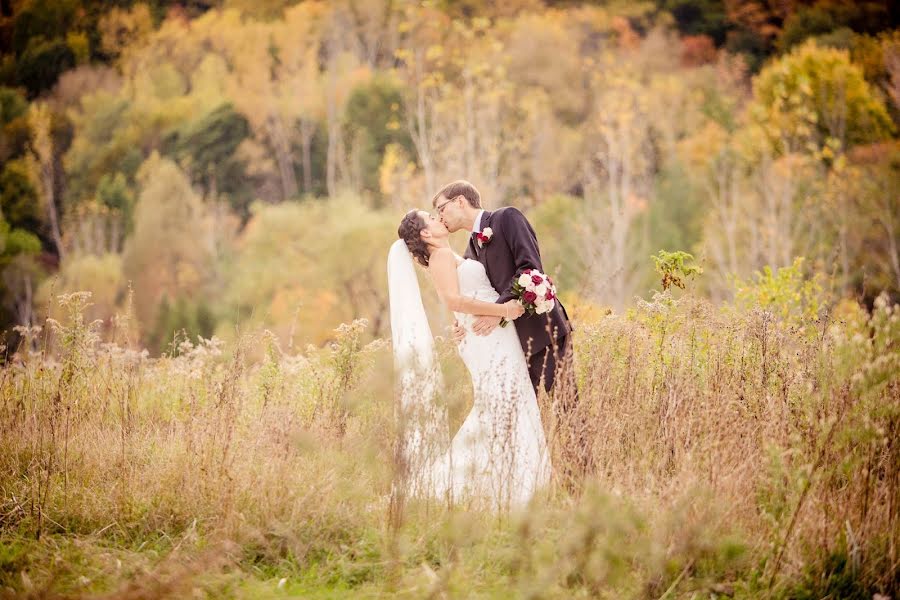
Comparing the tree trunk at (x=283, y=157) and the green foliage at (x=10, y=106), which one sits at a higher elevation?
the green foliage at (x=10, y=106)

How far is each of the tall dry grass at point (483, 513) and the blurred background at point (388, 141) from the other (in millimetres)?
15549

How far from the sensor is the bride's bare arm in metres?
5.91

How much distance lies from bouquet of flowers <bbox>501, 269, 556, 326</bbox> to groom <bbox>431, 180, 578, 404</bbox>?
0.31 ft

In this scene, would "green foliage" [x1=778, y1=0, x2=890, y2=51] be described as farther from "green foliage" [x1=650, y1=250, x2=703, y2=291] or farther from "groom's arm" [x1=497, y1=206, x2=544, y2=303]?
"groom's arm" [x1=497, y1=206, x2=544, y2=303]

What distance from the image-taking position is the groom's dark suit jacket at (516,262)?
5.94 m

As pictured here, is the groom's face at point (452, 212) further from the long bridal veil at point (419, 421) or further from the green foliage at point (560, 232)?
the green foliage at point (560, 232)

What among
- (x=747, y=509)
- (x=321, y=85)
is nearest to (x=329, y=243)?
(x=321, y=85)

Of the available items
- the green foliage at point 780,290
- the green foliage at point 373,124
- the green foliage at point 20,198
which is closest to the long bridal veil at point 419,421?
the green foliage at point 780,290

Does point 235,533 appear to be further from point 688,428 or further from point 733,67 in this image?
point 733,67

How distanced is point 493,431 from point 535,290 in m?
→ 1.20

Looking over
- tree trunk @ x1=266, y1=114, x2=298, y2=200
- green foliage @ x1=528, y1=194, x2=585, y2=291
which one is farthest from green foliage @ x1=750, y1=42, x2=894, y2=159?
tree trunk @ x1=266, y1=114, x2=298, y2=200

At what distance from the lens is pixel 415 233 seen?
245 inches

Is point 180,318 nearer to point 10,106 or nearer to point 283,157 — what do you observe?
point 283,157

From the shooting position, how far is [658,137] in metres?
44.0
